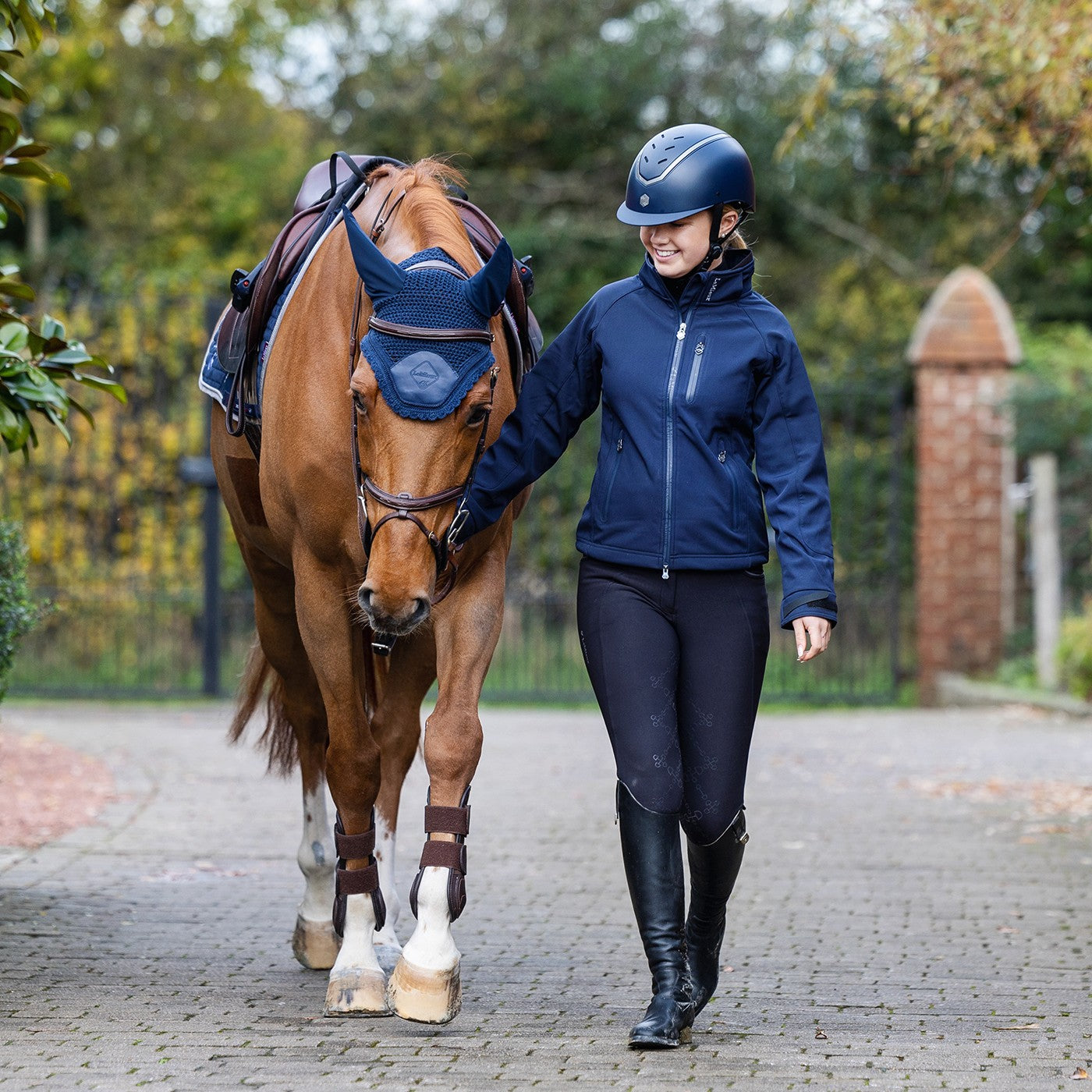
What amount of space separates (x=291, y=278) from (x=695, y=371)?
133 centimetres

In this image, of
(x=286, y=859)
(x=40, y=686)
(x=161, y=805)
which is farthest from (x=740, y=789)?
(x=40, y=686)

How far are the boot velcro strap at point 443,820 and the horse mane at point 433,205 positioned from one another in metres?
1.28

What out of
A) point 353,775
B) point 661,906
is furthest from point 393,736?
point 661,906

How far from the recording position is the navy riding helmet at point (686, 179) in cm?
373

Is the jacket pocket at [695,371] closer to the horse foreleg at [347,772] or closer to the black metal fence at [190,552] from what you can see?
the horse foreleg at [347,772]

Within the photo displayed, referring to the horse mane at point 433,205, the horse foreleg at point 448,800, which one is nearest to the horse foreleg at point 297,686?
the horse foreleg at point 448,800

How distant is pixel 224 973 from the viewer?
4.39 m

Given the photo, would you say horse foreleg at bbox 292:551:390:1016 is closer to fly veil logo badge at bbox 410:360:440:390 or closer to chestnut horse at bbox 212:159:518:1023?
chestnut horse at bbox 212:159:518:1023

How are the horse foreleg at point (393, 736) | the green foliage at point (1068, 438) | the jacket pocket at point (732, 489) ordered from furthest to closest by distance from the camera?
the green foliage at point (1068, 438), the horse foreleg at point (393, 736), the jacket pocket at point (732, 489)

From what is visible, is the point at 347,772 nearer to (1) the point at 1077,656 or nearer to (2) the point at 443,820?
(2) the point at 443,820

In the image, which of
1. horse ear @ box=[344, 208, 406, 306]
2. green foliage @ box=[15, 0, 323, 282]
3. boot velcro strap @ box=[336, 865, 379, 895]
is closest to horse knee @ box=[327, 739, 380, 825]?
boot velcro strap @ box=[336, 865, 379, 895]

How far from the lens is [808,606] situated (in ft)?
12.0

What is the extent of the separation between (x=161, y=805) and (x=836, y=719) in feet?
19.3

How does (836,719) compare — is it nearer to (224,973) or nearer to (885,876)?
(885,876)
